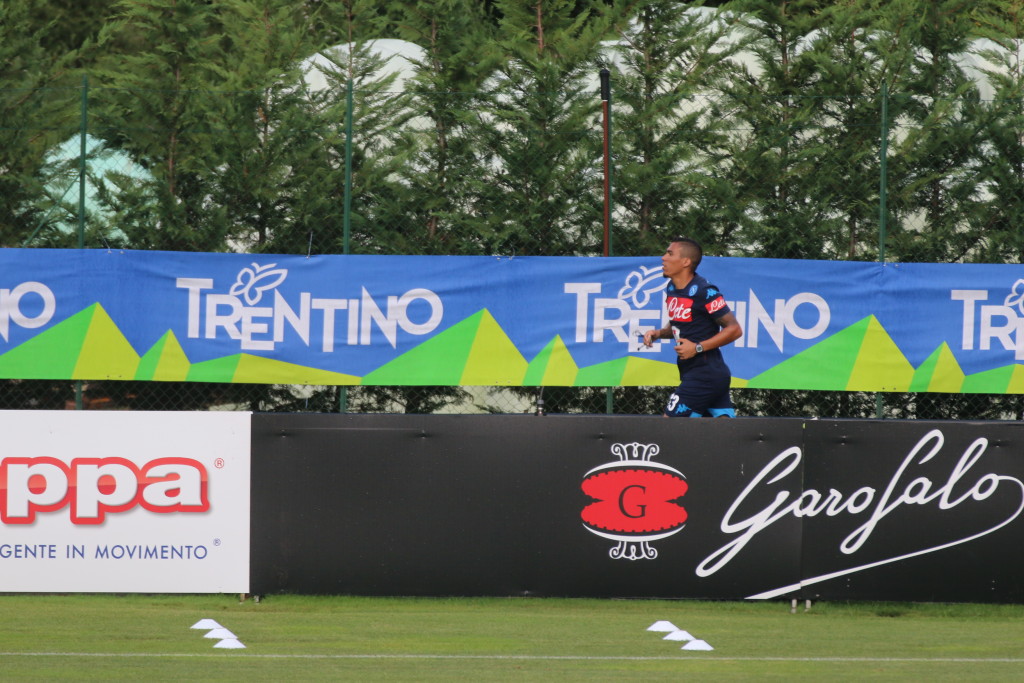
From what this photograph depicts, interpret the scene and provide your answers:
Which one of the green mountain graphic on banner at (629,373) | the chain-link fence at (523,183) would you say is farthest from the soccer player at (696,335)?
the chain-link fence at (523,183)

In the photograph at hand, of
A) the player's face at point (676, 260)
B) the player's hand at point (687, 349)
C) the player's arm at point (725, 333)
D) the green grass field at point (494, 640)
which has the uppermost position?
the player's face at point (676, 260)

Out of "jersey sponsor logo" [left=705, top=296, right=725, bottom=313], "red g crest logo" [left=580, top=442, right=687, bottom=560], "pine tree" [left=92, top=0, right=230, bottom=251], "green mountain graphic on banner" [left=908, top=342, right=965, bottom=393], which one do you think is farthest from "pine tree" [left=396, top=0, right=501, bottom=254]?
"green mountain graphic on banner" [left=908, top=342, right=965, bottom=393]

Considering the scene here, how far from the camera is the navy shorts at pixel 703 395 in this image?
870 centimetres

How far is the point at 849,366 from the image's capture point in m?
10.5

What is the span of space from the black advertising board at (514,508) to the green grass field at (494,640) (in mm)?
171

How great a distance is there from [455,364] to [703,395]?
2413mm

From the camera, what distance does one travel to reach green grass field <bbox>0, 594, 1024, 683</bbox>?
239 inches

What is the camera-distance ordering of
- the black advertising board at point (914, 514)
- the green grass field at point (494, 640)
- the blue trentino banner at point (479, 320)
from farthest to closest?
the blue trentino banner at point (479, 320) → the black advertising board at point (914, 514) → the green grass field at point (494, 640)

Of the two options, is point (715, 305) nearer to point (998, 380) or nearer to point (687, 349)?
point (687, 349)

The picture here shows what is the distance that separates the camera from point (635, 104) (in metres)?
11.5

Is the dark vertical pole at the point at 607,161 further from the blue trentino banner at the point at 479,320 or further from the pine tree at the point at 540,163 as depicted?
the blue trentino banner at the point at 479,320

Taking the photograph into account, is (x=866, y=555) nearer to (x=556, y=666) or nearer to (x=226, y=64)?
(x=556, y=666)

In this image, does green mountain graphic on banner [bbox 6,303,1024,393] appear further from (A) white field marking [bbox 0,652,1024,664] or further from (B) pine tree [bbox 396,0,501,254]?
(A) white field marking [bbox 0,652,1024,664]

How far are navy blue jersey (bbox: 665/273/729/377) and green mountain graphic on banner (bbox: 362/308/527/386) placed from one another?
183 cm
